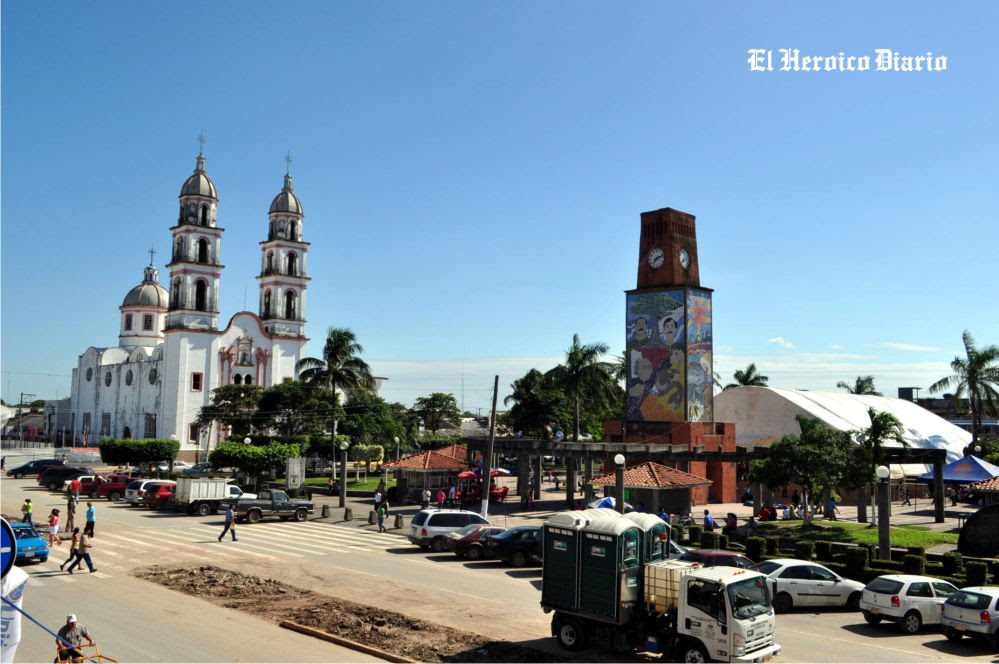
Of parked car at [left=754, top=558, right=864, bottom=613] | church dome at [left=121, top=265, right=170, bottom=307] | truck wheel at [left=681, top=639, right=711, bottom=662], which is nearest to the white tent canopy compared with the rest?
parked car at [left=754, top=558, right=864, bottom=613]

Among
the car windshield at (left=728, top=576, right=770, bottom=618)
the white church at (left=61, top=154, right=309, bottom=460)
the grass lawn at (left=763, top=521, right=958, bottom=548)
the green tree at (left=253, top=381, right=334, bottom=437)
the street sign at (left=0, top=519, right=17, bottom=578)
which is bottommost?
the grass lawn at (left=763, top=521, right=958, bottom=548)

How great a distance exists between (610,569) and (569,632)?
5.50 ft

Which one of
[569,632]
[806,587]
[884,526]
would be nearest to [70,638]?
[569,632]

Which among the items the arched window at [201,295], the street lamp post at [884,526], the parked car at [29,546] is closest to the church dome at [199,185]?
the arched window at [201,295]

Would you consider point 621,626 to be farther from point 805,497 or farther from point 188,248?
point 188,248

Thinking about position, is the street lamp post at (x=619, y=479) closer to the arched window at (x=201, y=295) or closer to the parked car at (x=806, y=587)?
the parked car at (x=806, y=587)

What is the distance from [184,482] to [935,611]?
33.8 m

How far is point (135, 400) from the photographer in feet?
323

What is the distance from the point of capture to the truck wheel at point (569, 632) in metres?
15.5

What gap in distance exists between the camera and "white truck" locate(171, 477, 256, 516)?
40.2 meters

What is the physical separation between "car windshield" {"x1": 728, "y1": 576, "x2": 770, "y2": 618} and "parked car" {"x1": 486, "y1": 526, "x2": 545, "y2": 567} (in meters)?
12.7

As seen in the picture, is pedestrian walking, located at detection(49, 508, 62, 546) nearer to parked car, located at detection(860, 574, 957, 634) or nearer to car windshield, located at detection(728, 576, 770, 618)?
car windshield, located at detection(728, 576, 770, 618)

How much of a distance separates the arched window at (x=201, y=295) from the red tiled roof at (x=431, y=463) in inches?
2140

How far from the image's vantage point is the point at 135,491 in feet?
145
